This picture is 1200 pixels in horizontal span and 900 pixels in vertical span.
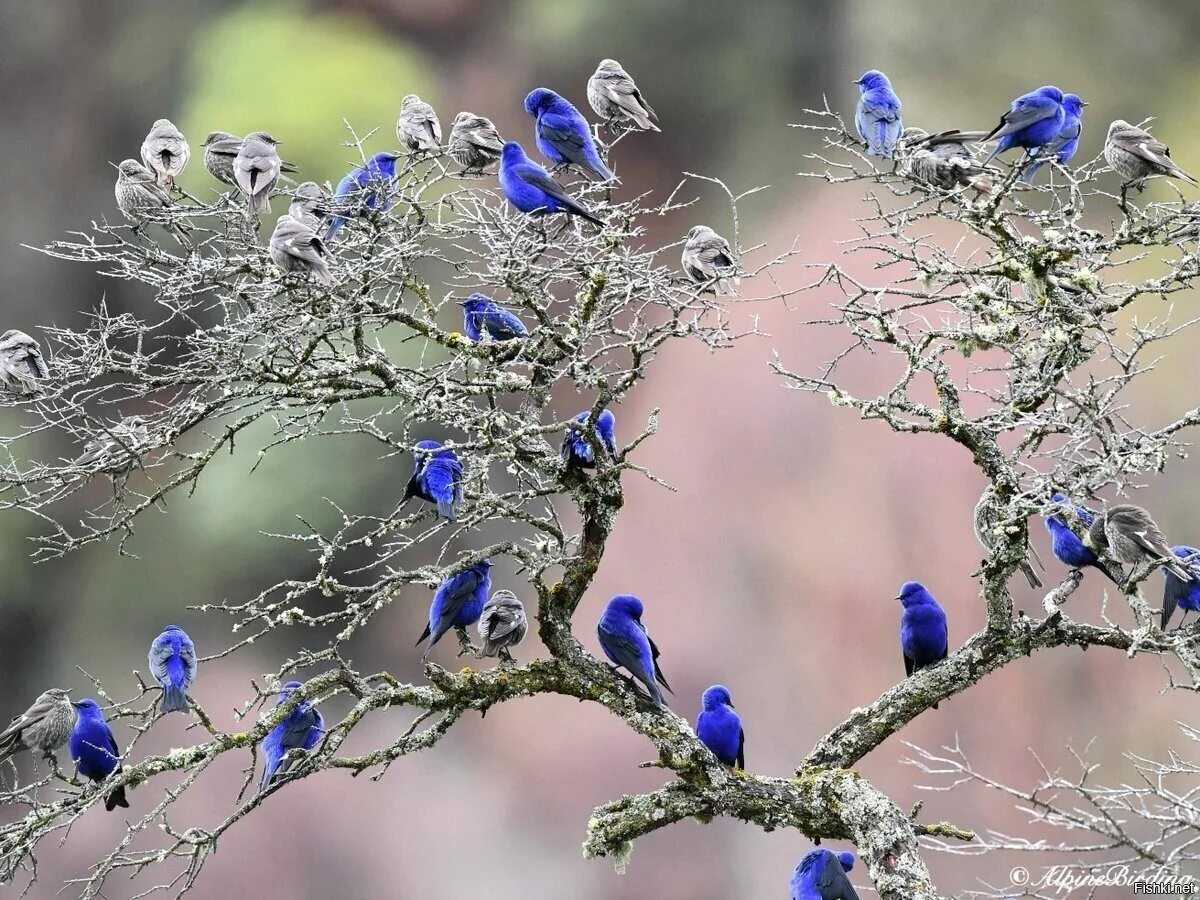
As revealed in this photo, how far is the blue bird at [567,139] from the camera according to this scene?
464cm

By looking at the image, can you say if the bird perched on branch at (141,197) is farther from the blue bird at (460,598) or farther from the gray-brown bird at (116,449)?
the blue bird at (460,598)

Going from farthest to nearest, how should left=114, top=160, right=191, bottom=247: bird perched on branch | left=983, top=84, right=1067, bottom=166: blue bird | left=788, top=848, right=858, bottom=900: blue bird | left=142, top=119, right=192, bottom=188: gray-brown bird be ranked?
left=142, top=119, right=192, bottom=188: gray-brown bird < left=788, top=848, right=858, bottom=900: blue bird < left=114, top=160, right=191, bottom=247: bird perched on branch < left=983, top=84, right=1067, bottom=166: blue bird

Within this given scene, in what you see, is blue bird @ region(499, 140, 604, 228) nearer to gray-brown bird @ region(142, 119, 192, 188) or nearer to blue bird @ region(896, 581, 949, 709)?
gray-brown bird @ region(142, 119, 192, 188)

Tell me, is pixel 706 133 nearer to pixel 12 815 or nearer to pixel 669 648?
pixel 669 648

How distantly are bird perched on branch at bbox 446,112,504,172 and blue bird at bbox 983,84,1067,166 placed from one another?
1.68m

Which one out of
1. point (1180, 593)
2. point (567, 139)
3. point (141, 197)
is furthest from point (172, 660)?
Answer: point (1180, 593)

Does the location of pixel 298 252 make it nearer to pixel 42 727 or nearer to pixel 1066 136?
pixel 42 727

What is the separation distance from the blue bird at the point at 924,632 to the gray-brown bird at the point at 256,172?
8.36ft

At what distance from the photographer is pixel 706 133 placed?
30.3 feet

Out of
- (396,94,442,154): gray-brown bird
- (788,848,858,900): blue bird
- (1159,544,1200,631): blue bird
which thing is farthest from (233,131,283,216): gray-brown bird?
(1159,544,1200,631): blue bird

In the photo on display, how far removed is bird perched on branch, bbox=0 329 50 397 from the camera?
4602 millimetres

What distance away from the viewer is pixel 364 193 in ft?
12.6

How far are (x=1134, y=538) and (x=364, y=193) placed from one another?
2474 millimetres

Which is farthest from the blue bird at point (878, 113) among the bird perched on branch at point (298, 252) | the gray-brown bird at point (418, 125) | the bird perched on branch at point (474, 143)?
the bird perched on branch at point (298, 252)
